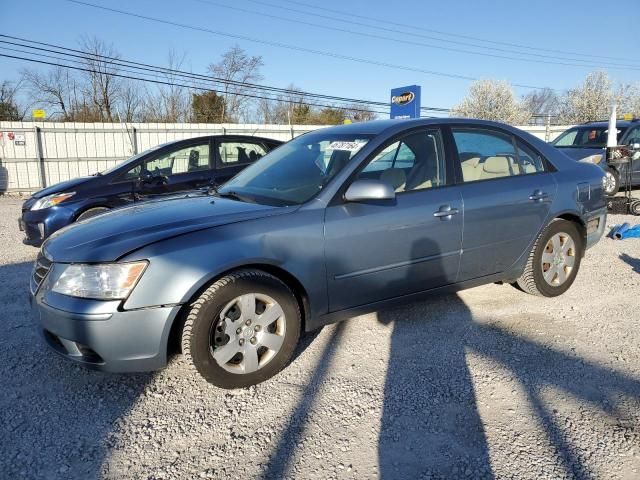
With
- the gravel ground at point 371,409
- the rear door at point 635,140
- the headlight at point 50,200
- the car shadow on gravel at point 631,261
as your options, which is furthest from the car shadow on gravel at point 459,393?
the rear door at point 635,140

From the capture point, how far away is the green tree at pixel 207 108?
33.4 m

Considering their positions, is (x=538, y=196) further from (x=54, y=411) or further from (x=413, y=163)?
(x=54, y=411)

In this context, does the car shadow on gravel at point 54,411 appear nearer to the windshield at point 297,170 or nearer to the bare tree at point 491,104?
the windshield at point 297,170

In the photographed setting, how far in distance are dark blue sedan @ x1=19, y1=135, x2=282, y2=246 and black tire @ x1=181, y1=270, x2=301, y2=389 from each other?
10.9 ft

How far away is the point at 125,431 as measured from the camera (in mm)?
2516

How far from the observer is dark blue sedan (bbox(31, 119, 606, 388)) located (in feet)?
8.54

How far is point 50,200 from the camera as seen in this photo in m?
6.16

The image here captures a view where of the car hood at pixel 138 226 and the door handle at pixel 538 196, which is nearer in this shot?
the car hood at pixel 138 226

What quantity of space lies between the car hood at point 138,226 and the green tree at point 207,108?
32.0 metres

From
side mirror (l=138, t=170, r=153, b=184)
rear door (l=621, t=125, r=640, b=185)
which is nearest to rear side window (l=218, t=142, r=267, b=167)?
side mirror (l=138, t=170, r=153, b=184)

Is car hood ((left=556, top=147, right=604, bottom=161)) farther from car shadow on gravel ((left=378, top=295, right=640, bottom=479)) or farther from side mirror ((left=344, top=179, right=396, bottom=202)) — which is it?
side mirror ((left=344, top=179, right=396, bottom=202))

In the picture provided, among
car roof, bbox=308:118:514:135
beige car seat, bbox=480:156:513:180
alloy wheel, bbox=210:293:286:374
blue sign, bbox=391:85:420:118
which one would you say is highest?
blue sign, bbox=391:85:420:118

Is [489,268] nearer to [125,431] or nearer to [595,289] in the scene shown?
[595,289]

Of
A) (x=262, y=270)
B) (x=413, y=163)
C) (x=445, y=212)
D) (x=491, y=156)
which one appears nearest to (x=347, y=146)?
(x=413, y=163)
